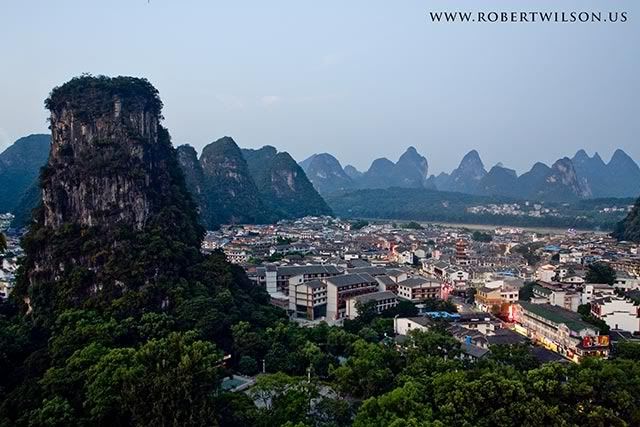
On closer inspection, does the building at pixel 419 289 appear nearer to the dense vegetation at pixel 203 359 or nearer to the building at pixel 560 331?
the dense vegetation at pixel 203 359

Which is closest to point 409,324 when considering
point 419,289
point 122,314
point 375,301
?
point 375,301

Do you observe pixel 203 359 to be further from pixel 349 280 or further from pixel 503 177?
pixel 503 177

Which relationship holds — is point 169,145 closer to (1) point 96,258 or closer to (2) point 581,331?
(1) point 96,258

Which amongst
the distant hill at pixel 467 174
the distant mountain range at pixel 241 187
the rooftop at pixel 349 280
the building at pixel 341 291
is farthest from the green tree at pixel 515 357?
the distant hill at pixel 467 174

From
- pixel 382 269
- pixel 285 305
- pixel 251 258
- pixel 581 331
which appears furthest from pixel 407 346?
pixel 251 258

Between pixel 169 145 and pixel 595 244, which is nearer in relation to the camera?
pixel 169 145

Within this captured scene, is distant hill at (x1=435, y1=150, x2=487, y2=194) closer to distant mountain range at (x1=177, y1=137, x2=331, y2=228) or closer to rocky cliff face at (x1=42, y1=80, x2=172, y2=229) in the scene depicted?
distant mountain range at (x1=177, y1=137, x2=331, y2=228)
